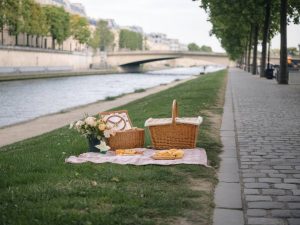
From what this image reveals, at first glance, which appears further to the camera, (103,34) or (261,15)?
(103,34)

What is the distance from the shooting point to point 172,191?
5465 mm

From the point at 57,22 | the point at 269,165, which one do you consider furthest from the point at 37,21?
the point at 269,165

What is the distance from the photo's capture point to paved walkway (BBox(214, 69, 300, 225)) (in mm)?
4729

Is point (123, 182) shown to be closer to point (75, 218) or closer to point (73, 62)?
point (75, 218)

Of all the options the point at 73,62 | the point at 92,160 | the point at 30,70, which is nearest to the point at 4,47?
the point at 30,70

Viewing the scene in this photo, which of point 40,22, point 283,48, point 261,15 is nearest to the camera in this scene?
point 283,48

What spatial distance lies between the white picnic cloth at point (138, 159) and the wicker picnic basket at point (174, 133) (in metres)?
0.33

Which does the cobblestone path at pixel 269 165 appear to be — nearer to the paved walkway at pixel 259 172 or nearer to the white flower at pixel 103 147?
the paved walkway at pixel 259 172

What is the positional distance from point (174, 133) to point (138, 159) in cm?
116

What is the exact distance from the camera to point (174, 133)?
27.0 feet

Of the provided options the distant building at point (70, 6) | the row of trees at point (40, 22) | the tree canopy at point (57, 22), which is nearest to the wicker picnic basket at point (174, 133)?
the row of trees at point (40, 22)

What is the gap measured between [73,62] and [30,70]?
2825 cm

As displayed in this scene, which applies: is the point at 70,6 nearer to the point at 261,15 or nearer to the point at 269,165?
the point at 261,15

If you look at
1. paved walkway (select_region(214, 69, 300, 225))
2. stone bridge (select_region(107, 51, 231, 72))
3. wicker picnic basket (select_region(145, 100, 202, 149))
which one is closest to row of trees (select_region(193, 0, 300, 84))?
paved walkway (select_region(214, 69, 300, 225))
